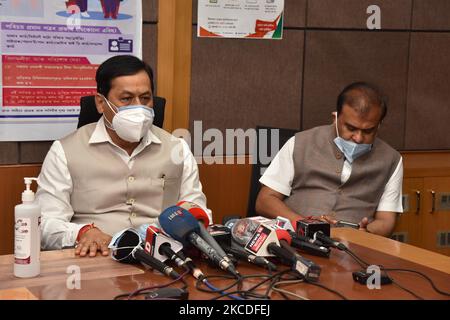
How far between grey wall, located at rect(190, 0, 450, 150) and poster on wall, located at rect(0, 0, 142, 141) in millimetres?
412

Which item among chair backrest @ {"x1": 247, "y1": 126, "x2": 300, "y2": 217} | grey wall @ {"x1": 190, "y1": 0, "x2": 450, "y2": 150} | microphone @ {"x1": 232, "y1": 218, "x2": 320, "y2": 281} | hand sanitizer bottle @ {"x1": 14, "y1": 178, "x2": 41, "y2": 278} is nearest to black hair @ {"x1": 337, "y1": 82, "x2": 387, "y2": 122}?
chair backrest @ {"x1": 247, "y1": 126, "x2": 300, "y2": 217}

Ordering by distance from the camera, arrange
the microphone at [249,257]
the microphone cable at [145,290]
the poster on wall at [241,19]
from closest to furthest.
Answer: the microphone cable at [145,290] → the microphone at [249,257] → the poster on wall at [241,19]

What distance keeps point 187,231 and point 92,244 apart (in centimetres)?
38

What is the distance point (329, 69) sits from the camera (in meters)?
3.58

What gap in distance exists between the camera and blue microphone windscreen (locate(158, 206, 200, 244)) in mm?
1708

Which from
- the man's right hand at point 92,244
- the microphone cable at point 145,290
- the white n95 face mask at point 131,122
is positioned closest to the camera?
the microphone cable at point 145,290

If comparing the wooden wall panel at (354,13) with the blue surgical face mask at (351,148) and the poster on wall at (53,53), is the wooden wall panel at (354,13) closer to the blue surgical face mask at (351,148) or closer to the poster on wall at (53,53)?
the blue surgical face mask at (351,148)

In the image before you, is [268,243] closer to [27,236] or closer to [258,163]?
[27,236]

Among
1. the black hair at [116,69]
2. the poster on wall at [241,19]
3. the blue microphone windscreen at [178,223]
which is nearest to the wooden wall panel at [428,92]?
the poster on wall at [241,19]

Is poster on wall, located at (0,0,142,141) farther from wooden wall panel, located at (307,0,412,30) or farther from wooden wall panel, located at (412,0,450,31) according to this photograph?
wooden wall panel, located at (412,0,450,31)

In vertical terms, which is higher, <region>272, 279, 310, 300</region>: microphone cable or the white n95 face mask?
the white n95 face mask

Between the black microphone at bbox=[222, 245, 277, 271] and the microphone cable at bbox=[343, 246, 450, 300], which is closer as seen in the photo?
the microphone cable at bbox=[343, 246, 450, 300]

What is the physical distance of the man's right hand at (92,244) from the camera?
75.3 inches

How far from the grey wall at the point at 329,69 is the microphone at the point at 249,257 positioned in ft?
Result: 5.14
